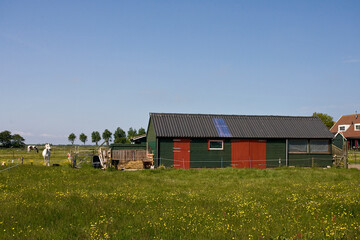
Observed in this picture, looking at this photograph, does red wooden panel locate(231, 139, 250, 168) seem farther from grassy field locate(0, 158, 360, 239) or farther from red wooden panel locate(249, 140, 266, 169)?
grassy field locate(0, 158, 360, 239)

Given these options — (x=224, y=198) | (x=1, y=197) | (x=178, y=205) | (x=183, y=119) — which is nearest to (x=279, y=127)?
(x=183, y=119)

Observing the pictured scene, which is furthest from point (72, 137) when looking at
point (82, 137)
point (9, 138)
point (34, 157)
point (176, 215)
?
point (176, 215)

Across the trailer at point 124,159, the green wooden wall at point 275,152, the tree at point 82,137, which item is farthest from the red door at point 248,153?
the tree at point 82,137

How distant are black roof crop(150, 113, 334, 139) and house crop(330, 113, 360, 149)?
1819 inches

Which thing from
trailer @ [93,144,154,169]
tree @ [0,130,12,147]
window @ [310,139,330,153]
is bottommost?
trailer @ [93,144,154,169]

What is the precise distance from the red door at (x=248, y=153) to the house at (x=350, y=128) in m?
50.9

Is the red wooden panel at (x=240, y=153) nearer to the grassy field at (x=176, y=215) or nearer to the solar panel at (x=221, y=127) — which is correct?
the solar panel at (x=221, y=127)

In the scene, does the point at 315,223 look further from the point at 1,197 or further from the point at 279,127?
the point at 279,127

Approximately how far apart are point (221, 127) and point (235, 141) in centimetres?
199

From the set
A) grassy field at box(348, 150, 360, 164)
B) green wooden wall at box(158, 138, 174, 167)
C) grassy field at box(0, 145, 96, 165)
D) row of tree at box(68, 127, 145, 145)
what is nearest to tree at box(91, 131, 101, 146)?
row of tree at box(68, 127, 145, 145)

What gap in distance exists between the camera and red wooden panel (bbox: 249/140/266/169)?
109 ft

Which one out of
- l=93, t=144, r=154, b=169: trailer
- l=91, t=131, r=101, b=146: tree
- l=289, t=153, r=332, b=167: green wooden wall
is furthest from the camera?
l=91, t=131, r=101, b=146: tree

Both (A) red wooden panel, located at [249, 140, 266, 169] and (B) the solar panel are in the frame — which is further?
(A) red wooden panel, located at [249, 140, 266, 169]

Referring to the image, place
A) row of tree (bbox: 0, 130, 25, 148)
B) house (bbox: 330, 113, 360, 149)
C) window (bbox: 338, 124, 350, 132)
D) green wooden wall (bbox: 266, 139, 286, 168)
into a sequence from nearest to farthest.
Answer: green wooden wall (bbox: 266, 139, 286, 168), house (bbox: 330, 113, 360, 149), window (bbox: 338, 124, 350, 132), row of tree (bbox: 0, 130, 25, 148)
